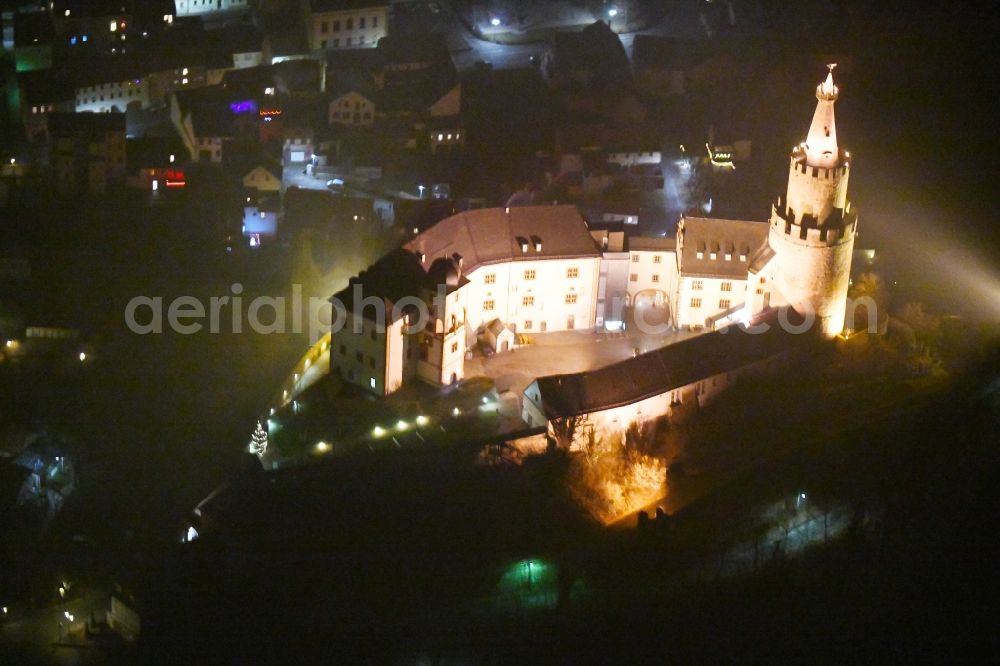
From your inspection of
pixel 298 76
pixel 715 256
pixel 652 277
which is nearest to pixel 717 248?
pixel 715 256

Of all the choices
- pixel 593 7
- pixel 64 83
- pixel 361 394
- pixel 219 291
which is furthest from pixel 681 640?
pixel 593 7

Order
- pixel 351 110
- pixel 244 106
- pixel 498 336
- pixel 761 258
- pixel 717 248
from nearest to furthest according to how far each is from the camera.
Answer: pixel 761 258
pixel 498 336
pixel 717 248
pixel 244 106
pixel 351 110

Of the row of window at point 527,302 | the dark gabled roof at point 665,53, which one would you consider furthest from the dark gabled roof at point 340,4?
the row of window at point 527,302

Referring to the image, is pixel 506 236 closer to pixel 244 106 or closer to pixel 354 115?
pixel 354 115

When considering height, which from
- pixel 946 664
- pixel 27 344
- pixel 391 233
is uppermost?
pixel 391 233

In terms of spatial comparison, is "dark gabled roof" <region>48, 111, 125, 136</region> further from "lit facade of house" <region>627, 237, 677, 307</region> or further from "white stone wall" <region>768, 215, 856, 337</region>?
"white stone wall" <region>768, 215, 856, 337</region>

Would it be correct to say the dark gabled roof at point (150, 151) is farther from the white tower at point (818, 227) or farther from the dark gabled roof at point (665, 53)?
the white tower at point (818, 227)

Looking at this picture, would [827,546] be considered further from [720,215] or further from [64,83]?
[64,83]
